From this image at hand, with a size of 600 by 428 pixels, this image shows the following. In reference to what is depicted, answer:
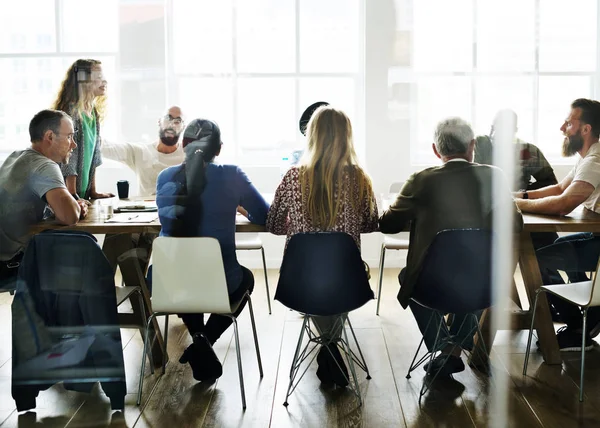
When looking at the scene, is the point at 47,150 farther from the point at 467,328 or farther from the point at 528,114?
the point at 528,114

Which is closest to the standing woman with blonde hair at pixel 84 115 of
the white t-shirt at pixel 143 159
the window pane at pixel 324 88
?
the white t-shirt at pixel 143 159

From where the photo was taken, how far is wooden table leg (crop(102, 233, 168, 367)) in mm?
3131

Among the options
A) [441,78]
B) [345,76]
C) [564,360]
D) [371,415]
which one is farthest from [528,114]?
[371,415]

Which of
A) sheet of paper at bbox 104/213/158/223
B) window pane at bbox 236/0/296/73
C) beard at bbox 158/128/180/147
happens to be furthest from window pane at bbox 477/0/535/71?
sheet of paper at bbox 104/213/158/223

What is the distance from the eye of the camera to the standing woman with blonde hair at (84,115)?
138 inches

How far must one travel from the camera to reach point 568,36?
15.6 feet


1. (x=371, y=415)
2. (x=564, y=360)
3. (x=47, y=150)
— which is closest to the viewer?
(x=371, y=415)

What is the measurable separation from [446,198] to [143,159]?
73.4 inches

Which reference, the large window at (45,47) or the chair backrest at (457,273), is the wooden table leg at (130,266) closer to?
the chair backrest at (457,273)

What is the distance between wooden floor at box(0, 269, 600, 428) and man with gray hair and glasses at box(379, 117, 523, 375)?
0.71 feet

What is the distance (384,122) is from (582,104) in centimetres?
183

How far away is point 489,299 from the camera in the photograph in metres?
2.76

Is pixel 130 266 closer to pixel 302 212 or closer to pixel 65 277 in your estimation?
pixel 65 277

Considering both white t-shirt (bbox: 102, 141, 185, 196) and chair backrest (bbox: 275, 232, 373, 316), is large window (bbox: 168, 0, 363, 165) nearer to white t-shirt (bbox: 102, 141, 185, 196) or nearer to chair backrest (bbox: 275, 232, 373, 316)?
white t-shirt (bbox: 102, 141, 185, 196)
